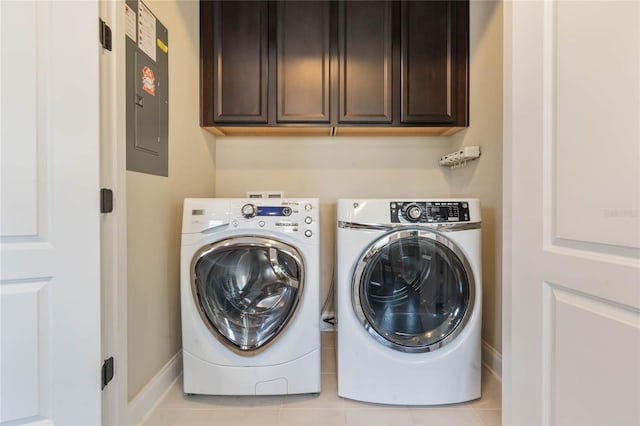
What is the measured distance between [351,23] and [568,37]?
1.33m

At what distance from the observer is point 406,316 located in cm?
135

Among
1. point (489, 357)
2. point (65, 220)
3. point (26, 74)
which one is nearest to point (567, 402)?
point (489, 357)

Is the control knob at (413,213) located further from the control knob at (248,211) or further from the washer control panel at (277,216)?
the control knob at (248,211)

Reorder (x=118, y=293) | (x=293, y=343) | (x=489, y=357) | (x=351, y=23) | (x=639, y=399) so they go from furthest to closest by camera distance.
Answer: (x=351, y=23) → (x=489, y=357) → (x=293, y=343) → (x=118, y=293) → (x=639, y=399)

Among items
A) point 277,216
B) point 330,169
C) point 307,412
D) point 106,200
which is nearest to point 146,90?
point 106,200

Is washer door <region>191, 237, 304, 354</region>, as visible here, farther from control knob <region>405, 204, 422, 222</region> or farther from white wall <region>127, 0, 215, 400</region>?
control knob <region>405, 204, 422, 222</region>

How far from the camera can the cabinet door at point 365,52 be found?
179 cm

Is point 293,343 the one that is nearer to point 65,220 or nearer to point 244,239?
point 244,239

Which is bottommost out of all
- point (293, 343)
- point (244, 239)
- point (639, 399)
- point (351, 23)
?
point (293, 343)

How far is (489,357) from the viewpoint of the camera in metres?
1.60

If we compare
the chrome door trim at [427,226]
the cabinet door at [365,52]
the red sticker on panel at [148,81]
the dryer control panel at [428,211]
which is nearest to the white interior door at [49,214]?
the red sticker on panel at [148,81]

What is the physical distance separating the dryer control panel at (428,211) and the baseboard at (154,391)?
1310 millimetres

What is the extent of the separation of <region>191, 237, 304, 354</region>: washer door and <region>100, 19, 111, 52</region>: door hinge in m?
0.84

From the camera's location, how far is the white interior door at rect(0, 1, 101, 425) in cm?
87
